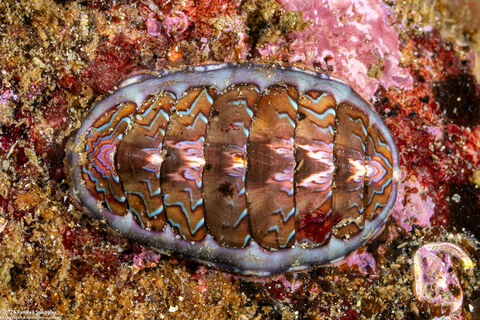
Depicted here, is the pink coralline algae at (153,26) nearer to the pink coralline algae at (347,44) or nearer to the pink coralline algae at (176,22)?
the pink coralline algae at (176,22)

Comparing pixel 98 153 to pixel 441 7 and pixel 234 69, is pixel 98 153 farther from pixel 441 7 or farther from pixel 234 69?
pixel 441 7

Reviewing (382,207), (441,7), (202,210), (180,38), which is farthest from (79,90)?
(441,7)

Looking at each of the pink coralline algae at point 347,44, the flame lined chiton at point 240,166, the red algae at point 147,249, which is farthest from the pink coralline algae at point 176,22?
the pink coralline algae at point 347,44

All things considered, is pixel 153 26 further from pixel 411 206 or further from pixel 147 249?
pixel 411 206

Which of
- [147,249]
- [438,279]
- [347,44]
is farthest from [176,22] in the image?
[438,279]

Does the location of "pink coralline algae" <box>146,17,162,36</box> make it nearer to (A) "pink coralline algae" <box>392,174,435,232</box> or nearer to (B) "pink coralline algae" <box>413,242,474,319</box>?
(A) "pink coralline algae" <box>392,174,435,232</box>

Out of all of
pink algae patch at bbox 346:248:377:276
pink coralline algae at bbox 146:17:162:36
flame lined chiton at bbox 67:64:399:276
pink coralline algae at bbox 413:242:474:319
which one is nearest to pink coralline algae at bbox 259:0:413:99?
flame lined chiton at bbox 67:64:399:276
